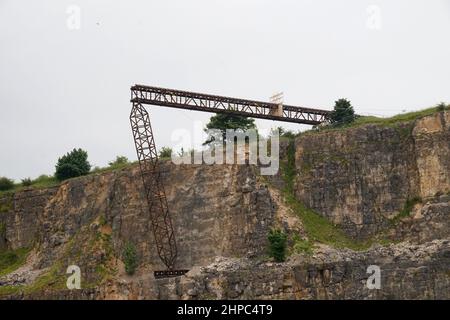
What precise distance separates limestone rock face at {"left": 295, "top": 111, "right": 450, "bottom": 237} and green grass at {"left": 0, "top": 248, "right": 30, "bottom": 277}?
90.7 ft

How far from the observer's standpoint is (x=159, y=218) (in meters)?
87.4

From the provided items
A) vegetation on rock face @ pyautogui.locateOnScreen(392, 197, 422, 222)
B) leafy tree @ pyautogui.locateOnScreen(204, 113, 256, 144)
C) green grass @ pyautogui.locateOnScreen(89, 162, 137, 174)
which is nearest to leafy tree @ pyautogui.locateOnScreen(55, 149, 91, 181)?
green grass @ pyautogui.locateOnScreen(89, 162, 137, 174)

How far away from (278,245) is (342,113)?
1563 centimetres

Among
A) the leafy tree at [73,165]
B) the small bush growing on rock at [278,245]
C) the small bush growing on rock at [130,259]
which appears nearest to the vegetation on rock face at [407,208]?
the small bush growing on rock at [278,245]

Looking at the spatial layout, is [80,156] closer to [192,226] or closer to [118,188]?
[118,188]

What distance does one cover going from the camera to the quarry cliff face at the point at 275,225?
7619 centimetres

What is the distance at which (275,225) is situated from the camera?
8200cm

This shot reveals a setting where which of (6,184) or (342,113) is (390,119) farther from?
(6,184)

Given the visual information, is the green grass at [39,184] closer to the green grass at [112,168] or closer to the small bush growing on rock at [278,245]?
the green grass at [112,168]

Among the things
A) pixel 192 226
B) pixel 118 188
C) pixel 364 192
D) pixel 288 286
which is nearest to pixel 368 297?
pixel 288 286

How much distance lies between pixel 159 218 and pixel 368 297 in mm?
20834

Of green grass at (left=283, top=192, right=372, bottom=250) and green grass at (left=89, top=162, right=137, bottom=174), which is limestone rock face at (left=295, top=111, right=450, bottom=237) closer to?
green grass at (left=283, top=192, right=372, bottom=250)

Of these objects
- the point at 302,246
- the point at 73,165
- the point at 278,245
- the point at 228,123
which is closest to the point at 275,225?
the point at 278,245

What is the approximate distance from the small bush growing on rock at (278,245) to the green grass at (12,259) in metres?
27.3
